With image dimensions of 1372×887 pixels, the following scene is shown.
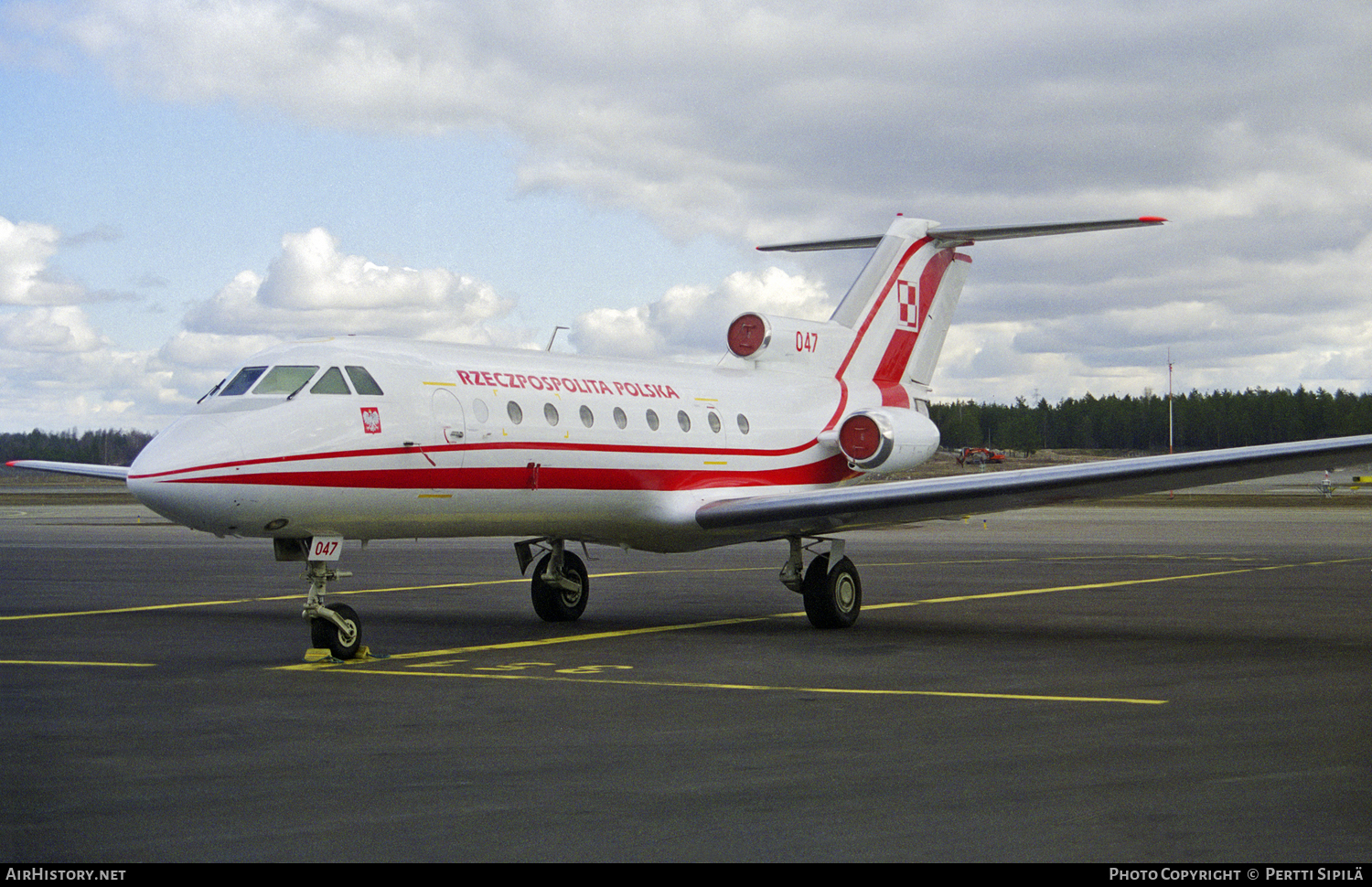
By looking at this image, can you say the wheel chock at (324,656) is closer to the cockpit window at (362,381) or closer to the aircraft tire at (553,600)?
the cockpit window at (362,381)

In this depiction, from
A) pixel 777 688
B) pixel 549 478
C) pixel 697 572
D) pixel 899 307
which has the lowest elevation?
pixel 697 572

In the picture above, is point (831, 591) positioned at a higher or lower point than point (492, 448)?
lower

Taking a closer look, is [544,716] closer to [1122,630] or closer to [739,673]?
[739,673]

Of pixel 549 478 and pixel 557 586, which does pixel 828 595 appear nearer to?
pixel 557 586

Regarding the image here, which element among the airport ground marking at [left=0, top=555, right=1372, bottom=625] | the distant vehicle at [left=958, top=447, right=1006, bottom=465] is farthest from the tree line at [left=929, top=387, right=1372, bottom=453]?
the airport ground marking at [left=0, top=555, right=1372, bottom=625]

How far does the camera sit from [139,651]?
14.5 metres

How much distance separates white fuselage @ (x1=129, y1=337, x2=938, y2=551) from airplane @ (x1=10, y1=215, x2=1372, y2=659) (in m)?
0.03

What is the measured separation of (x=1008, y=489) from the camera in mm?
15719

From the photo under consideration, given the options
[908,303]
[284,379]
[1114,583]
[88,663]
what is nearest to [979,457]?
[1114,583]

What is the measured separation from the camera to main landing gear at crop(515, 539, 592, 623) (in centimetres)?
1788

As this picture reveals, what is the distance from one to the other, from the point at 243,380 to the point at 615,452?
4.56 meters

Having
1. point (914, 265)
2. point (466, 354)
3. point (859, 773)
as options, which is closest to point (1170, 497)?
point (914, 265)

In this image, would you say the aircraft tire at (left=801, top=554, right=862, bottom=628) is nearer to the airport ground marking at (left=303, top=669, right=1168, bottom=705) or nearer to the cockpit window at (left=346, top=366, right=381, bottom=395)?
the airport ground marking at (left=303, top=669, right=1168, bottom=705)
